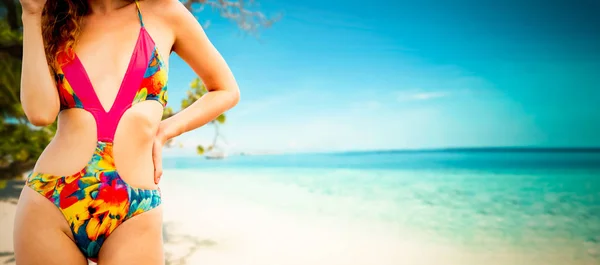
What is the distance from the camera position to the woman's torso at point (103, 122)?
94 cm

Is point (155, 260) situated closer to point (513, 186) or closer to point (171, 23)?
point (171, 23)

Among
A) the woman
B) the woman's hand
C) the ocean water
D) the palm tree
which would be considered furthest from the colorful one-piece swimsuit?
the ocean water

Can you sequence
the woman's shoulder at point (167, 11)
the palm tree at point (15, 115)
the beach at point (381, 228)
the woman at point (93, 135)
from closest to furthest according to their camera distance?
the woman at point (93, 135) → the woman's shoulder at point (167, 11) → the palm tree at point (15, 115) → the beach at point (381, 228)

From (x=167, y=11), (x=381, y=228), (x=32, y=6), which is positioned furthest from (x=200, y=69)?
(x=381, y=228)

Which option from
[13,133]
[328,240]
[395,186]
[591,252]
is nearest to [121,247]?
[13,133]

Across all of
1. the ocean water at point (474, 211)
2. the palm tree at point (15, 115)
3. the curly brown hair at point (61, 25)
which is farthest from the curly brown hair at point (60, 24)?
the ocean water at point (474, 211)

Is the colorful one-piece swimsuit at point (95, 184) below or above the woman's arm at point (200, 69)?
below

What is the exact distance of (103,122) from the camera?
0.96 meters

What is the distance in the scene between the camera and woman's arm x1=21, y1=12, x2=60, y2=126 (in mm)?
939

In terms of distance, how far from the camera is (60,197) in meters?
0.91

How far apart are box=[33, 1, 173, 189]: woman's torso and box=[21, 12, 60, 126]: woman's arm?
4 cm

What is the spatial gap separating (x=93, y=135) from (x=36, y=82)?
191 millimetres

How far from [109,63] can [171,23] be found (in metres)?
0.22

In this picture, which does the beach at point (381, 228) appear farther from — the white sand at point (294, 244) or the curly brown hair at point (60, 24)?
the curly brown hair at point (60, 24)
